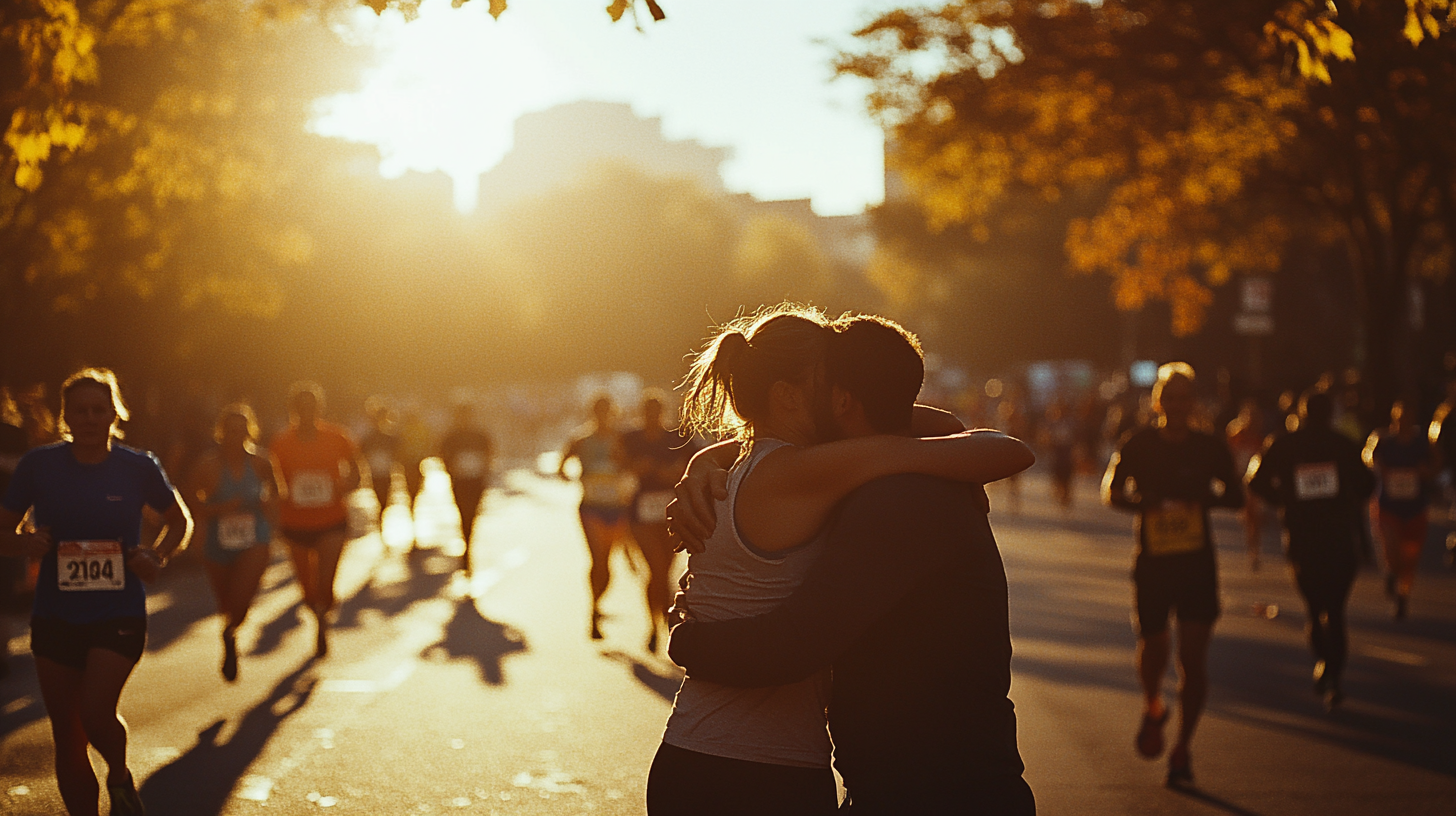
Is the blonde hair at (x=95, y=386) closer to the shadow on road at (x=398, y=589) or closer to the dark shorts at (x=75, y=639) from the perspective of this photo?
the dark shorts at (x=75, y=639)

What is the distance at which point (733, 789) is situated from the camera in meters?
3.26

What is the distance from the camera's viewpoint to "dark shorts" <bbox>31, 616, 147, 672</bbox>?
20.6 ft

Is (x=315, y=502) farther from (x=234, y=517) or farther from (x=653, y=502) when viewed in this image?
(x=653, y=502)

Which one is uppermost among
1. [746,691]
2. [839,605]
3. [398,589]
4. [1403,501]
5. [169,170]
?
[169,170]

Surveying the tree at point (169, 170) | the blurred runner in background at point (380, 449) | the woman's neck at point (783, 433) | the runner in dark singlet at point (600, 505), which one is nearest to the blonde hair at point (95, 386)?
the woman's neck at point (783, 433)

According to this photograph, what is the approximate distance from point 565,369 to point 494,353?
9.30 metres

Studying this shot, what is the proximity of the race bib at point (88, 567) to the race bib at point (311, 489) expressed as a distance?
18.1ft

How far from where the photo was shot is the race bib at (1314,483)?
9.61 metres

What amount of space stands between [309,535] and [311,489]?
35 cm

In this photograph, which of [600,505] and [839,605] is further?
[600,505]

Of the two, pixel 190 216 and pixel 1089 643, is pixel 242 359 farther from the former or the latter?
pixel 1089 643

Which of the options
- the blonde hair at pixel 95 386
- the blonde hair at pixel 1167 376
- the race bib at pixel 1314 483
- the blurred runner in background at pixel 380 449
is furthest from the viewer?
the blurred runner in background at pixel 380 449

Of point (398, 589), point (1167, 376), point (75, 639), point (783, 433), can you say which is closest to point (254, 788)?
point (75, 639)

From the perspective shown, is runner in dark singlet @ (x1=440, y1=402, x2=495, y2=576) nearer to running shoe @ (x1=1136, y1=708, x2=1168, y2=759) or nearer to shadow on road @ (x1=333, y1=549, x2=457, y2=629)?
shadow on road @ (x1=333, y1=549, x2=457, y2=629)
